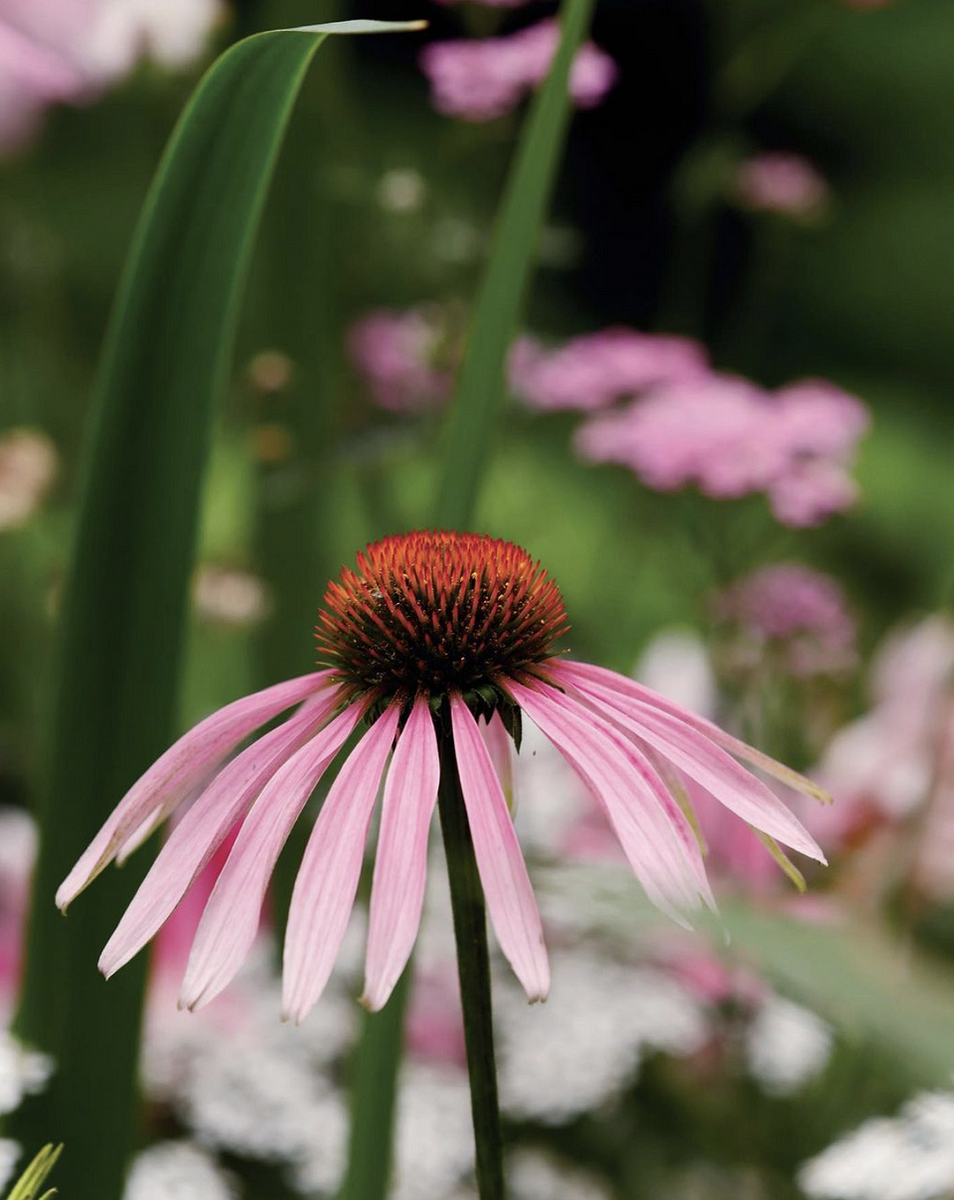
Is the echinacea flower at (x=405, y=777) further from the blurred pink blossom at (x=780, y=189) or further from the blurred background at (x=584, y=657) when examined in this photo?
the blurred pink blossom at (x=780, y=189)

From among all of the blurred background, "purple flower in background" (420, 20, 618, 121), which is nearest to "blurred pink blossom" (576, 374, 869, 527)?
the blurred background

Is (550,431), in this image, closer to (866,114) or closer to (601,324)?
(601,324)

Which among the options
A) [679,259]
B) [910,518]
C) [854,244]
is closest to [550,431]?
[679,259]

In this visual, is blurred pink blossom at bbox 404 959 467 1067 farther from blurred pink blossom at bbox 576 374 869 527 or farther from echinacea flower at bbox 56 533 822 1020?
echinacea flower at bbox 56 533 822 1020

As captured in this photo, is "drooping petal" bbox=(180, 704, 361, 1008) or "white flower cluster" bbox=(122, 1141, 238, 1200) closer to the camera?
"drooping petal" bbox=(180, 704, 361, 1008)

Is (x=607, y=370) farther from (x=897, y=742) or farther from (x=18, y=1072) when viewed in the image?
(x=18, y=1072)

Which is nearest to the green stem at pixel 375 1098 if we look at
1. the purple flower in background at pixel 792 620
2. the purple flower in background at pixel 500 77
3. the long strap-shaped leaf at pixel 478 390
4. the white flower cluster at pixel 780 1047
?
the long strap-shaped leaf at pixel 478 390

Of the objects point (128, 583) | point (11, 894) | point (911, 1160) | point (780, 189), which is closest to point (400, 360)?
point (780, 189)

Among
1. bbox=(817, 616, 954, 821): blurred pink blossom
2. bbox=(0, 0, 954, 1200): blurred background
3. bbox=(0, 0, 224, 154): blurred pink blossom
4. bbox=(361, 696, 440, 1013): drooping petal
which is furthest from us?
bbox=(0, 0, 224, 154): blurred pink blossom
